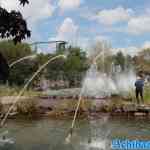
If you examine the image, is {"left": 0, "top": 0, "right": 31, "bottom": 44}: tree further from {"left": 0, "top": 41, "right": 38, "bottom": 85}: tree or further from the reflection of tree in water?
{"left": 0, "top": 41, "right": 38, "bottom": 85}: tree

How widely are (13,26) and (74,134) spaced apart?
7.57m

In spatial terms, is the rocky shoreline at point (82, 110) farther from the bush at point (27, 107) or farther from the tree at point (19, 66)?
the tree at point (19, 66)

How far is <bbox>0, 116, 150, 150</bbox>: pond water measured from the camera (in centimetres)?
1422

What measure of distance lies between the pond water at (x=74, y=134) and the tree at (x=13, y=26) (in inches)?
183

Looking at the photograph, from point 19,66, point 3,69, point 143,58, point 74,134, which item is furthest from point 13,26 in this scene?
point 143,58

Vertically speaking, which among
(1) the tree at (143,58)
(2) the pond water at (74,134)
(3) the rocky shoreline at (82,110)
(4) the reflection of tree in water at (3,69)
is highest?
(1) the tree at (143,58)

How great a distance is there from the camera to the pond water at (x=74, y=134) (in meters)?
14.2

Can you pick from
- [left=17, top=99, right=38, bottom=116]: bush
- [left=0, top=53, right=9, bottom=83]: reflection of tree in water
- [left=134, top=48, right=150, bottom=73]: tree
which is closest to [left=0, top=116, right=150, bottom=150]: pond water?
[left=17, top=99, right=38, bottom=116]: bush

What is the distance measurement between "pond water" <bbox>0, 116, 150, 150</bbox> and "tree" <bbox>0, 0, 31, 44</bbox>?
4660 mm

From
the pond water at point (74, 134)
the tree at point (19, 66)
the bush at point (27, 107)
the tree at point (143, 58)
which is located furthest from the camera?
the tree at point (143, 58)

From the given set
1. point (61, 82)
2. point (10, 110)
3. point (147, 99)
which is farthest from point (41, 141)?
point (61, 82)

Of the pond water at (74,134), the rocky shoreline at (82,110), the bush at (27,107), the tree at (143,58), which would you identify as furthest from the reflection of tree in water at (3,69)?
the tree at (143,58)

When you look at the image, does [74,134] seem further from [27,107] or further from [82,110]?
[27,107]

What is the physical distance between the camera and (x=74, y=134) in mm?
16734
